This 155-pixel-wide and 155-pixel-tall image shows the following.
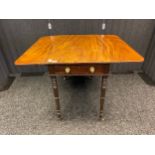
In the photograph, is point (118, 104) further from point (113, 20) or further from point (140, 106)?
point (113, 20)

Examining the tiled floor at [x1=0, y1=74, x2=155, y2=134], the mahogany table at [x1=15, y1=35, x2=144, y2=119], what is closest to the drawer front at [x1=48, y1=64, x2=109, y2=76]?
the mahogany table at [x1=15, y1=35, x2=144, y2=119]

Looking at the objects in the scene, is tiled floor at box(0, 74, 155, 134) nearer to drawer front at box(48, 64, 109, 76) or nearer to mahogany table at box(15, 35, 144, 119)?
mahogany table at box(15, 35, 144, 119)

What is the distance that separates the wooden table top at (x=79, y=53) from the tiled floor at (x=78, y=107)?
2.44 feet

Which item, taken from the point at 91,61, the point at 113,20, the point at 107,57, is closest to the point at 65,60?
the point at 91,61

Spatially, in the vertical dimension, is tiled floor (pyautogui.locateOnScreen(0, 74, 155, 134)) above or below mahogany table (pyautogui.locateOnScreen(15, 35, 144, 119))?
below

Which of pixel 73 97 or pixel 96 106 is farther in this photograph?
pixel 73 97

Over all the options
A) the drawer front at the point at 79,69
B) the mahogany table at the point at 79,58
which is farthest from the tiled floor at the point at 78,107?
the drawer front at the point at 79,69

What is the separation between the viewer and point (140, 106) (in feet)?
5.17

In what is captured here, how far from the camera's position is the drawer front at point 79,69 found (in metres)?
1.02

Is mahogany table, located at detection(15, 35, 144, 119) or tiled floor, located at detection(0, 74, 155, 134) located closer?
mahogany table, located at detection(15, 35, 144, 119)

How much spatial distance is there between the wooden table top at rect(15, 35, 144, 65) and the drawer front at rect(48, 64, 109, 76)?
0.06 metres

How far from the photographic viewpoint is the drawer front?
3.34 ft

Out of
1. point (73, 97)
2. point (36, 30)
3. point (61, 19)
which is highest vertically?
point (61, 19)

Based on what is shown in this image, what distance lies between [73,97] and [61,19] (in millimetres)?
1158
